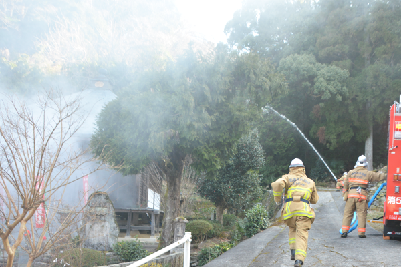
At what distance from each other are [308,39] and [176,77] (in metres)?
16.2

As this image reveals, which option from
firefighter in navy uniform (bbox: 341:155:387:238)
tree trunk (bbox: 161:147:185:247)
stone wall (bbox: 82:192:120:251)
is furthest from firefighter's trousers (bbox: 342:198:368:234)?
stone wall (bbox: 82:192:120:251)

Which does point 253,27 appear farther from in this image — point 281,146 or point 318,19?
point 281,146

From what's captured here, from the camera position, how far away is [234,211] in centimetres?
1684

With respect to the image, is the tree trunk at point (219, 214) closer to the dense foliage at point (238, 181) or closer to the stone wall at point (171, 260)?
the dense foliage at point (238, 181)

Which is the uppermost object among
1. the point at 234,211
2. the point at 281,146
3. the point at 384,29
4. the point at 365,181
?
the point at 384,29

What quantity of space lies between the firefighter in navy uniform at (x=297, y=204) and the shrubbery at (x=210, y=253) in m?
5.72

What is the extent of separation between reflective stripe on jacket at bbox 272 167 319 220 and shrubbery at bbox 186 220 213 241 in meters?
7.34

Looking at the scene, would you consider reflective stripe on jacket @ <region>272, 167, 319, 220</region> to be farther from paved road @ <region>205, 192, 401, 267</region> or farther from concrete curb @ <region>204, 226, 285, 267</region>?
concrete curb @ <region>204, 226, 285, 267</region>

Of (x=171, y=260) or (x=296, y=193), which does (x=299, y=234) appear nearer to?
(x=296, y=193)

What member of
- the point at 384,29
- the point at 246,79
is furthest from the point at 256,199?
the point at 384,29

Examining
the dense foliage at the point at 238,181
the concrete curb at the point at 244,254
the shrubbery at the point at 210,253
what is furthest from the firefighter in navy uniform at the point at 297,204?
the dense foliage at the point at 238,181

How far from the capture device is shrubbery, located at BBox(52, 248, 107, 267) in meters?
8.09

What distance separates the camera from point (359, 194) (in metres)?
7.29

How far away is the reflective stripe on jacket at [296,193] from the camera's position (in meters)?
4.98
